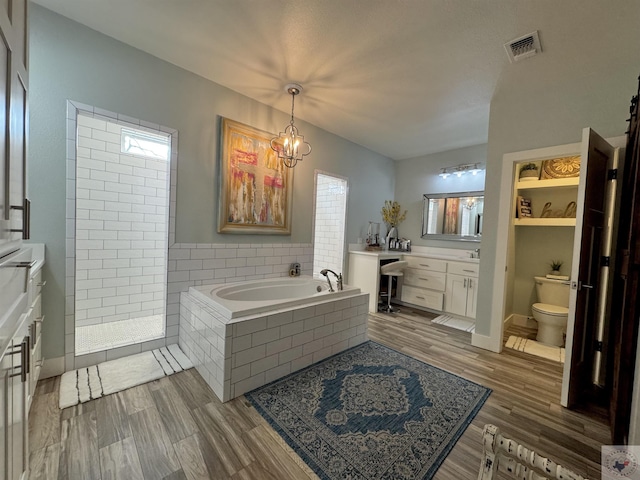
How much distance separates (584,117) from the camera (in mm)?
2162

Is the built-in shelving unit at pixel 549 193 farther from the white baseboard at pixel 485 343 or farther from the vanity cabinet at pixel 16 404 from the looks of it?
the vanity cabinet at pixel 16 404

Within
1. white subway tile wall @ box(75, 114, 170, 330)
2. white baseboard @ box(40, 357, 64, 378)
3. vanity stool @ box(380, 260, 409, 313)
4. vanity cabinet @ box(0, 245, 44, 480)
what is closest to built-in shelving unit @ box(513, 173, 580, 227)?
vanity stool @ box(380, 260, 409, 313)

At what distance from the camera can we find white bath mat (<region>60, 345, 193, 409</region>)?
1724mm

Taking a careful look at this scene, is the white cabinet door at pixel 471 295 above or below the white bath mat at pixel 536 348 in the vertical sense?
above

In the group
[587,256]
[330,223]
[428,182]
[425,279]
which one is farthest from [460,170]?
[587,256]

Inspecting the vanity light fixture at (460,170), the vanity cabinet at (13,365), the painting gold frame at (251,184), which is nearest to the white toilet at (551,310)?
the vanity light fixture at (460,170)

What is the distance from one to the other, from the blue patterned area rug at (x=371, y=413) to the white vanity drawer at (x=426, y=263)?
181 centimetres

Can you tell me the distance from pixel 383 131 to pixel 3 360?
3809mm

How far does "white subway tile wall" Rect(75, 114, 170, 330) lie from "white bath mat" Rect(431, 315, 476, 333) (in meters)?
3.43

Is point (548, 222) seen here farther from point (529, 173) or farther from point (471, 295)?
point (471, 295)

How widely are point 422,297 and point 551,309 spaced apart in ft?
4.85

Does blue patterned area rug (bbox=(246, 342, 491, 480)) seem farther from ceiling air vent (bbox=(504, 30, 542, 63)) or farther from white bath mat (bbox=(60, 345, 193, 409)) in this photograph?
ceiling air vent (bbox=(504, 30, 542, 63))

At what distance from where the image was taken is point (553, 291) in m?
3.04

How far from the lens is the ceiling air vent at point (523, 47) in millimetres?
1795
